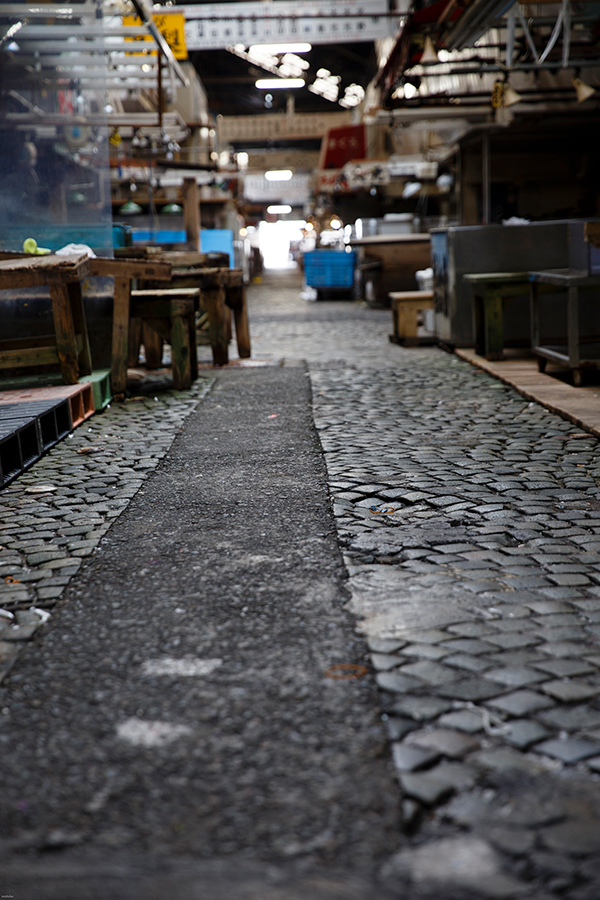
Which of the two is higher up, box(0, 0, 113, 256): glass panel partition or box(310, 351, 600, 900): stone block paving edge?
box(0, 0, 113, 256): glass panel partition

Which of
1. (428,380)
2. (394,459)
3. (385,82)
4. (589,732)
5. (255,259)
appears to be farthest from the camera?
(255,259)

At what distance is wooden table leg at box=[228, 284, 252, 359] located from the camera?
10086 mm

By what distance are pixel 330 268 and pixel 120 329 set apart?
16.9 meters

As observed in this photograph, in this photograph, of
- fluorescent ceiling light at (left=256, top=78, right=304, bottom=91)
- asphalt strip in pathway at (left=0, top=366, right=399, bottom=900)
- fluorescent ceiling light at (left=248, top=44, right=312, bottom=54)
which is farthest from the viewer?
fluorescent ceiling light at (left=256, top=78, right=304, bottom=91)

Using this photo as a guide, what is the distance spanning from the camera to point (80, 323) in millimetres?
7129

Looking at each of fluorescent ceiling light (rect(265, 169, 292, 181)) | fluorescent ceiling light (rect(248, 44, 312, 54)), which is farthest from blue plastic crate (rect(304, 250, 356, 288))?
fluorescent ceiling light (rect(265, 169, 292, 181))

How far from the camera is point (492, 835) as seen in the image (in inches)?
68.2

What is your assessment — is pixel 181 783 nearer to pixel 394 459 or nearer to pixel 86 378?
pixel 394 459

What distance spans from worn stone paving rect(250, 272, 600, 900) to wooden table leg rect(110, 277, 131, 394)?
2.32 m

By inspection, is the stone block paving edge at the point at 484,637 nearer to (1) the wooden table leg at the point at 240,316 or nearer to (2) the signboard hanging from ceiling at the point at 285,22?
(1) the wooden table leg at the point at 240,316

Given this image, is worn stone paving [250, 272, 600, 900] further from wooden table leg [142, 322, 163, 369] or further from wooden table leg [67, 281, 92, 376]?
wooden table leg [142, 322, 163, 369]

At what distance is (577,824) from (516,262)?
28.6 feet

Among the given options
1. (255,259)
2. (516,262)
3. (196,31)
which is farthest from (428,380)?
(255,259)

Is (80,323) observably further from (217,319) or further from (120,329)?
(217,319)
